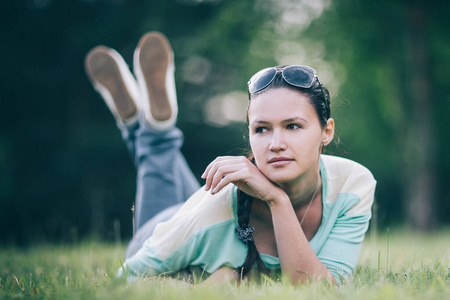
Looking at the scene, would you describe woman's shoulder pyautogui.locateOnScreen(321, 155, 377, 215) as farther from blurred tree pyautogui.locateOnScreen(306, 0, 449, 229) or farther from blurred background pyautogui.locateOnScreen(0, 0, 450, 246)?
blurred background pyautogui.locateOnScreen(0, 0, 450, 246)

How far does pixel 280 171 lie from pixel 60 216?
380 inches

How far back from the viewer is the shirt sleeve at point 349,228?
249 cm

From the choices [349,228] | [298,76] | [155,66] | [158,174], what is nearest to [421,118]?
[155,66]

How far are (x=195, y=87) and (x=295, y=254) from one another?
11780mm

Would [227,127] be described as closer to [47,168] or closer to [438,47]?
[47,168]

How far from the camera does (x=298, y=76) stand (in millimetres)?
2479

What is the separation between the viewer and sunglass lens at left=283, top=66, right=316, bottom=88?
2.45 m

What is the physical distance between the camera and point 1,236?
10078mm

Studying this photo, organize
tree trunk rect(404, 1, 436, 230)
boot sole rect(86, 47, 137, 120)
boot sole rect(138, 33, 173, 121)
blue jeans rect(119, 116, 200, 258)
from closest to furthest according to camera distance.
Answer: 1. blue jeans rect(119, 116, 200, 258)
2. boot sole rect(138, 33, 173, 121)
3. boot sole rect(86, 47, 137, 120)
4. tree trunk rect(404, 1, 436, 230)

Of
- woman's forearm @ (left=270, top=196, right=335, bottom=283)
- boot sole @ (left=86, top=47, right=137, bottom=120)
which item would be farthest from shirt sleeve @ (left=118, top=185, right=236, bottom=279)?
boot sole @ (left=86, top=47, right=137, bottom=120)

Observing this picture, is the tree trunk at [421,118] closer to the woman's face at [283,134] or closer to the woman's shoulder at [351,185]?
the woman's shoulder at [351,185]

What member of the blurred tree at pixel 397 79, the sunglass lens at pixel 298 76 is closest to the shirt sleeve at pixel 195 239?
the sunglass lens at pixel 298 76

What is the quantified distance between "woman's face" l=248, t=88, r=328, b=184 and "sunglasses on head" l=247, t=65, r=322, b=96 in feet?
0.20

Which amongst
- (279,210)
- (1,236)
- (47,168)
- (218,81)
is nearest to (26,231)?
(1,236)
